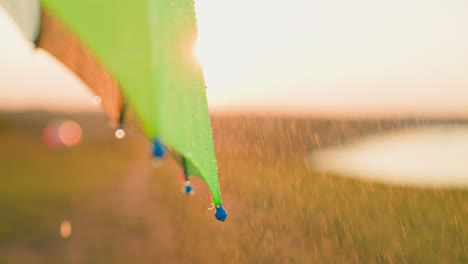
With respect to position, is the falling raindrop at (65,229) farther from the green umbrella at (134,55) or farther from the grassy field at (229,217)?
the green umbrella at (134,55)

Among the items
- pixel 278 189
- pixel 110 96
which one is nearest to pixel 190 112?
pixel 110 96

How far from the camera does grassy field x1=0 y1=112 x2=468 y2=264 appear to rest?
5.49 m

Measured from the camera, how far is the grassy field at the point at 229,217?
216 inches

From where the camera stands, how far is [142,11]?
0.74 meters

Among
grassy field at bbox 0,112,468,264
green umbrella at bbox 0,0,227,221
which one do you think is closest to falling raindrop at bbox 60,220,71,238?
grassy field at bbox 0,112,468,264

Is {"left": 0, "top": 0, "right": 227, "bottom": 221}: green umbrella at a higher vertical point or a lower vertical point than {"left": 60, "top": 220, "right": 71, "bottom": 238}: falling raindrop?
lower

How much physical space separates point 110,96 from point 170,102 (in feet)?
0.62

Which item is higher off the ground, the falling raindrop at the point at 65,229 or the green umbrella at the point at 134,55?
the falling raindrop at the point at 65,229

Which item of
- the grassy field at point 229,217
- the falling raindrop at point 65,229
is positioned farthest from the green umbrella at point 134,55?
the falling raindrop at point 65,229

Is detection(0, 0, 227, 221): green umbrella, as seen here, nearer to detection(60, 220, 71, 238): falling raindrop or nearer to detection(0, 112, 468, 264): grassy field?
detection(0, 112, 468, 264): grassy field

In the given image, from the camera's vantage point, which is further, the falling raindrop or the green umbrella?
the falling raindrop

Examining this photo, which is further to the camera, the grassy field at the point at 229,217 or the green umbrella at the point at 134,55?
the grassy field at the point at 229,217

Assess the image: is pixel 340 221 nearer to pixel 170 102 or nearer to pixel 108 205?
pixel 108 205

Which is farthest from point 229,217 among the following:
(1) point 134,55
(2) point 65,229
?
(1) point 134,55
